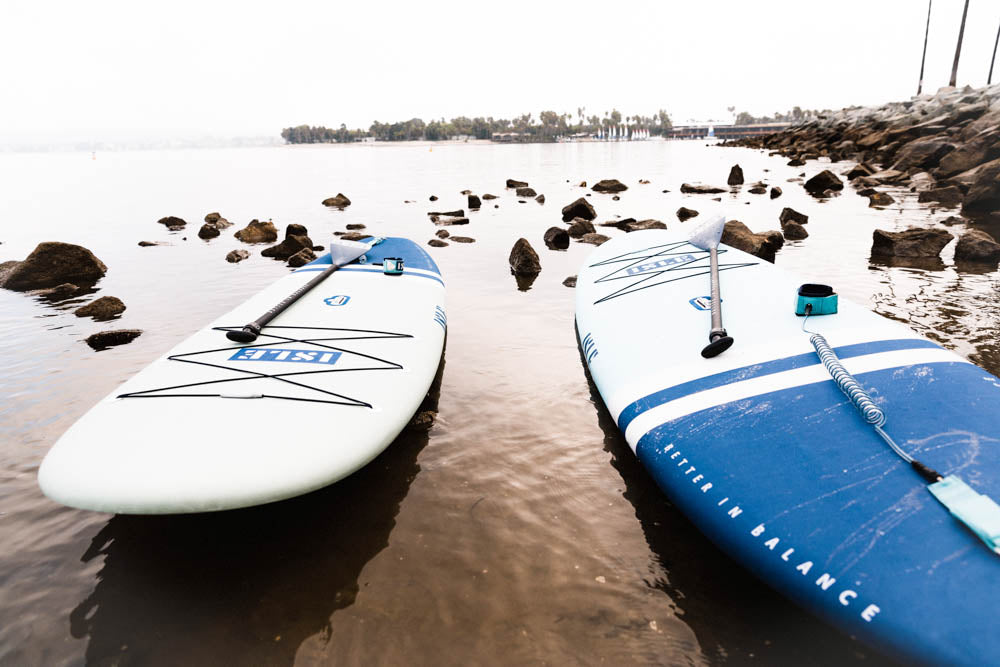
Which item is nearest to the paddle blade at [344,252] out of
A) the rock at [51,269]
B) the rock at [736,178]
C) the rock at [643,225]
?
the rock at [51,269]

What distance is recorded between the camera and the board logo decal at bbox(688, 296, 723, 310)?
14.7 feet

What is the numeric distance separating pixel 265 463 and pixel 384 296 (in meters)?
2.81

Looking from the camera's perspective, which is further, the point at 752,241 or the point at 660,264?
the point at 752,241

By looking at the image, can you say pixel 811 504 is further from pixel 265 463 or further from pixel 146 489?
pixel 146 489

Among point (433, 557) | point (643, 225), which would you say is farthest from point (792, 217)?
point (433, 557)

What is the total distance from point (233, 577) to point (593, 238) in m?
10.2

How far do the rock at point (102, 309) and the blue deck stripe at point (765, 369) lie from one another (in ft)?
25.4

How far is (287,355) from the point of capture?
389 centimetres

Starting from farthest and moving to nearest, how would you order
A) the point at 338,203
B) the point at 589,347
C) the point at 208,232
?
the point at 338,203 → the point at 208,232 → the point at 589,347

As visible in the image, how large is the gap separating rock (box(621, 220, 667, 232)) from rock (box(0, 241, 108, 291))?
11.1 meters

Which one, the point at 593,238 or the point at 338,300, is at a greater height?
the point at 338,300

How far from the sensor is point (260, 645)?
2.58 meters

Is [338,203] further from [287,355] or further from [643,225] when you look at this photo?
[287,355]

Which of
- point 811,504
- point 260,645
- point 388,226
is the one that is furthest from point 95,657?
point 388,226
